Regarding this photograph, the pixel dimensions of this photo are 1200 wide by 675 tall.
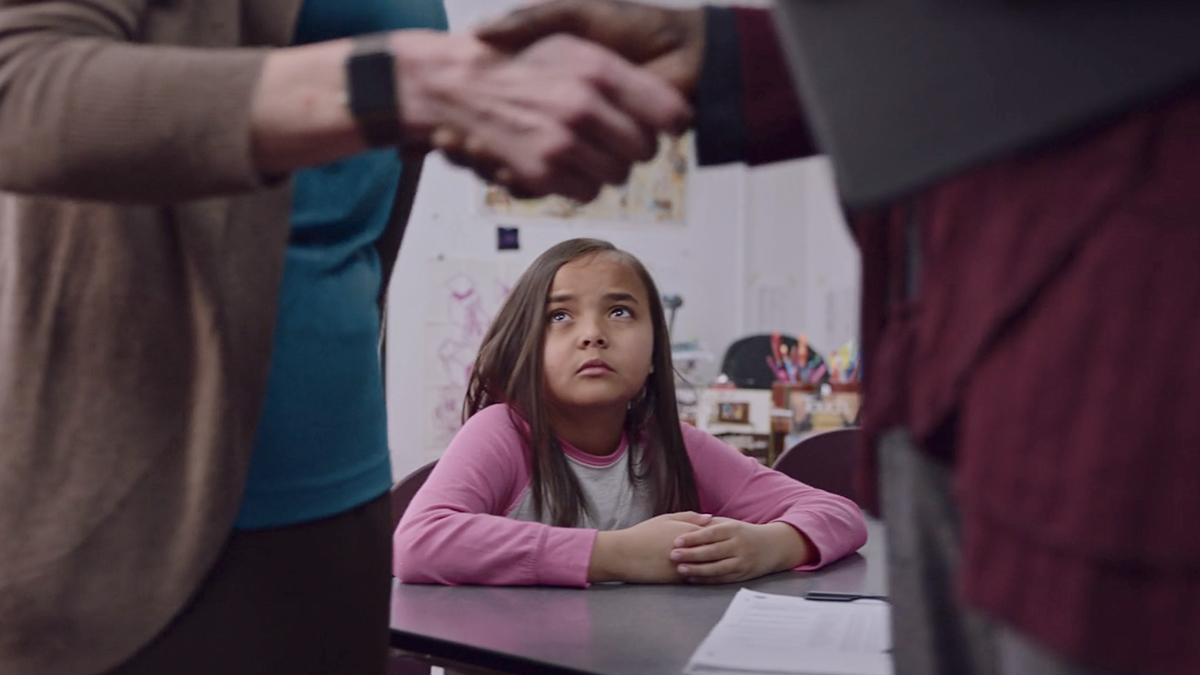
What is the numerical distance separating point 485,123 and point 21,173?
228mm

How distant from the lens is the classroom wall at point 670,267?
10.8 ft

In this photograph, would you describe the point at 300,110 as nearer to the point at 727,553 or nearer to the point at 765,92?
the point at 765,92

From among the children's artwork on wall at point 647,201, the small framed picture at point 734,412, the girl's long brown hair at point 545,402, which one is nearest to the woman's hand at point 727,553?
the girl's long brown hair at point 545,402

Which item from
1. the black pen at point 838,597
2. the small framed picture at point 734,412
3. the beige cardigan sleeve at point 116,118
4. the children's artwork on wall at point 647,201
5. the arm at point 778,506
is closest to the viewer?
the beige cardigan sleeve at point 116,118

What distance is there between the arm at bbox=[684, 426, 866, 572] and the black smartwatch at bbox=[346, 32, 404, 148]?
2.58 feet

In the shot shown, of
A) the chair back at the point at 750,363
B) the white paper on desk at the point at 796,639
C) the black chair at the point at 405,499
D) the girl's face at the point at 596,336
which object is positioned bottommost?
the black chair at the point at 405,499

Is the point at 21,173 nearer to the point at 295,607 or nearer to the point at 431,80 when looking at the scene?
the point at 431,80

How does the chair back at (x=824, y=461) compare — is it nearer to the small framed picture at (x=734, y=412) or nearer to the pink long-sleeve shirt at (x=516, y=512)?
the pink long-sleeve shirt at (x=516, y=512)

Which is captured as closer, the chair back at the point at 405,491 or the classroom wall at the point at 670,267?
the chair back at the point at 405,491

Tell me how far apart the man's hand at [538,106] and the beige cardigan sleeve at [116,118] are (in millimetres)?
87

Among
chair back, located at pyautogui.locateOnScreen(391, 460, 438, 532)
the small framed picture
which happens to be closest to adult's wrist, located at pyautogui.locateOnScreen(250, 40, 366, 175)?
chair back, located at pyautogui.locateOnScreen(391, 460, 438, 532)

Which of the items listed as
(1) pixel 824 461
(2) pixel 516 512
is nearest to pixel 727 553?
(2) pixel 516 512

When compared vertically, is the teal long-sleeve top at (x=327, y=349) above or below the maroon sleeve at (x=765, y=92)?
below

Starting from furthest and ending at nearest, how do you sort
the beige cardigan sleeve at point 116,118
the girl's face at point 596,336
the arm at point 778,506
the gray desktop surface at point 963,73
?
the girl's face at point 596,336 → the arm at point 778,506 → the beige cardigan sleeve at point 116,118 → the gray desktop surface at point 963,73
